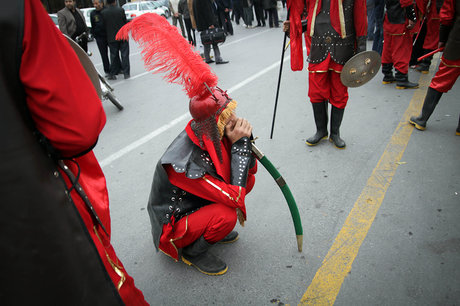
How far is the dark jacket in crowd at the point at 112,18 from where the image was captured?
6879 mm

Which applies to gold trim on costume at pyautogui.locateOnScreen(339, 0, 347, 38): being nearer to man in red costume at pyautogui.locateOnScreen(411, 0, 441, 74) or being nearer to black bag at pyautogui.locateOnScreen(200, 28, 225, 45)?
man in red costume at pyautogui.locateOnScreen(411, 0, 441, 74)

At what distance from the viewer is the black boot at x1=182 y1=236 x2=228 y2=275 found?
Result: 2140 millimetres

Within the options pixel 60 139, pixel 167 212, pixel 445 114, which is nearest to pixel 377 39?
pixel 445 114

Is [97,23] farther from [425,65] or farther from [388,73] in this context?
[425,65]

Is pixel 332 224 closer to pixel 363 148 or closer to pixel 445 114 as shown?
pixel 363 148

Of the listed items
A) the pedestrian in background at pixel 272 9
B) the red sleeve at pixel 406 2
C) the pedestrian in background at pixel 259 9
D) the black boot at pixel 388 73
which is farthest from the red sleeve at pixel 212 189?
the pedestrian in background at pixel 259 9

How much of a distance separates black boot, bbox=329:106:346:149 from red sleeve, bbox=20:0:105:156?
291 cm

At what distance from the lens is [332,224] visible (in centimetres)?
246

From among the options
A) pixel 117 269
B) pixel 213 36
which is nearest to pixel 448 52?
pixel 117 269

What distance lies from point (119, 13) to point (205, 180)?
6533mm

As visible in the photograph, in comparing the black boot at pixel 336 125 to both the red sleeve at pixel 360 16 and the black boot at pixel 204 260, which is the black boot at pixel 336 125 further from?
the black boot at pixel 204 260

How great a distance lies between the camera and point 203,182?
5.99 ft

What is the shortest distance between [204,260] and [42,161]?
1.48 m

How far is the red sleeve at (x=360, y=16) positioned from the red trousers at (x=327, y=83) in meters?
0.37
